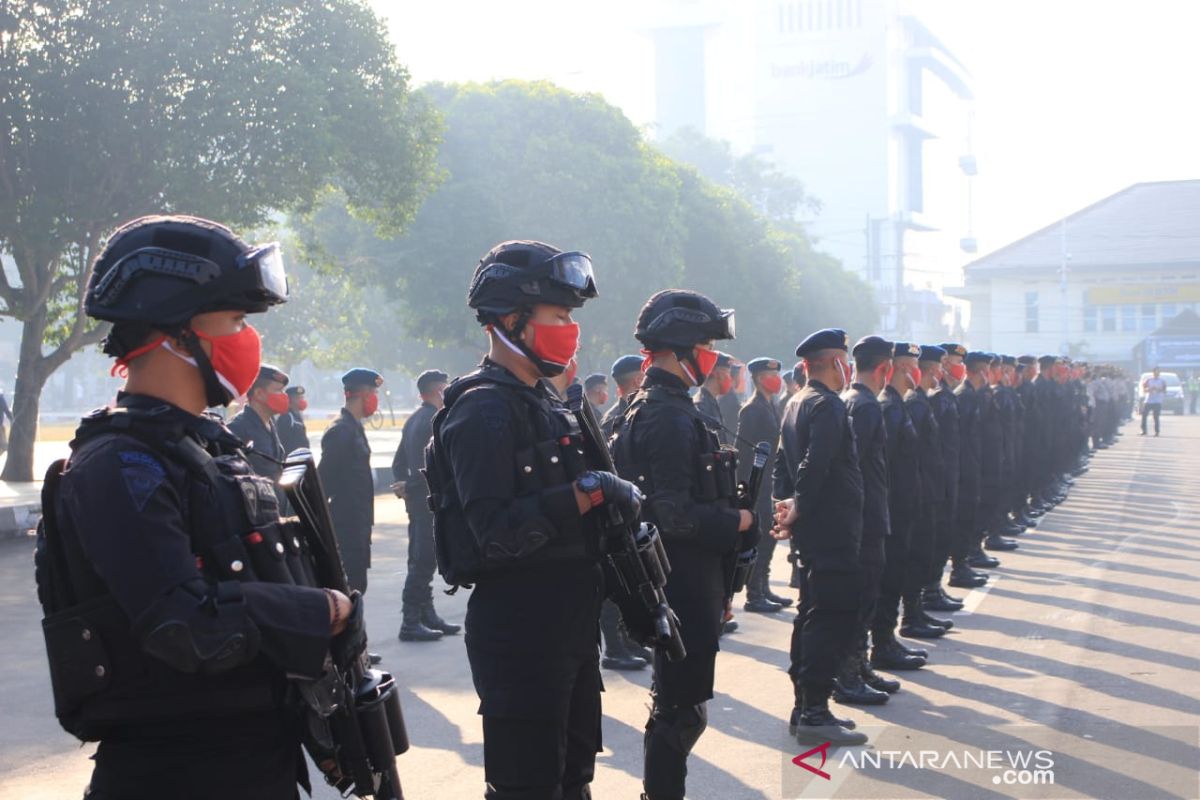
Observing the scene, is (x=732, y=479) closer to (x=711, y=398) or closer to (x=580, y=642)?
(x=580, y=642)

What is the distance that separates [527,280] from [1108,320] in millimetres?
91108

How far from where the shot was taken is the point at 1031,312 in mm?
91062

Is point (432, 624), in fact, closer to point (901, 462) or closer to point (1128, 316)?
point (901, 462)

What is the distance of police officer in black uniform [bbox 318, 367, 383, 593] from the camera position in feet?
31.4

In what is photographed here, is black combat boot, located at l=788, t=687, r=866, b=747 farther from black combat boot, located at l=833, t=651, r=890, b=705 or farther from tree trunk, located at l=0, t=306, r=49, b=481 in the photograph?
tree trunk, located at l=0, t=306, r=49, b=481

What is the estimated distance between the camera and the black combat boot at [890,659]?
8820 millimetres

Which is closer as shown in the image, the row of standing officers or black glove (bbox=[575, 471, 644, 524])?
the row of standing officers

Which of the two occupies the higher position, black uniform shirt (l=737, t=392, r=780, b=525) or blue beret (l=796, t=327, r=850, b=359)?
blue beret (l=796, t=327, r=850, b=359)

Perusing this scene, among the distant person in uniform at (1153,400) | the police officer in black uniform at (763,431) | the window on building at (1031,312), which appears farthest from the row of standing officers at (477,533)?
the window on building at (1031,312)

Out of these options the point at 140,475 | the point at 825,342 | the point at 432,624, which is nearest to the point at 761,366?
the point at 432,624

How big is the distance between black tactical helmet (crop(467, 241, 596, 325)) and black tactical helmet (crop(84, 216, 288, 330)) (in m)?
1.33

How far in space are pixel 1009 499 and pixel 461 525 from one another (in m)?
13.9

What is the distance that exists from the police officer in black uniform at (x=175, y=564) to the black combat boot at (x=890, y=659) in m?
6.47

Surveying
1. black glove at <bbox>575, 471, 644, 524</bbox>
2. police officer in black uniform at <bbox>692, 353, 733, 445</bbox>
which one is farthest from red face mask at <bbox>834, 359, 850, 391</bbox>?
black glove at <bbox>575, 471, 644, 524</bbox>
